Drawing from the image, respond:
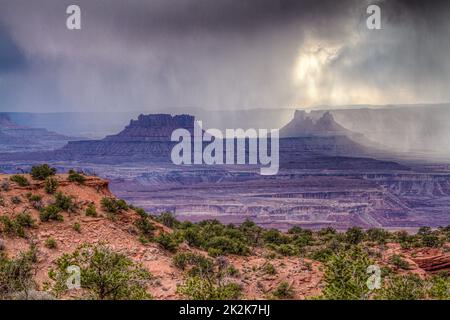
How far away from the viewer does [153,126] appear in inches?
5271

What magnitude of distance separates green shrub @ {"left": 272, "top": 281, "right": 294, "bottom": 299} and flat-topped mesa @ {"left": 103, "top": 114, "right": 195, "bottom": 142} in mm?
109986

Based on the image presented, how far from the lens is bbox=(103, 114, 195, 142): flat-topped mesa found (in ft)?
429

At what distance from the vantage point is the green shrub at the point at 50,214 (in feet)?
81.5

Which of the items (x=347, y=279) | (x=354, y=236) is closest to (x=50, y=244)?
(x=347, y=279)

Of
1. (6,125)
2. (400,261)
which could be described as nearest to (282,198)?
(400,261)

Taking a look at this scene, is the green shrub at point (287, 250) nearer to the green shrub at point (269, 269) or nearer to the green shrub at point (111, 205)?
the green shrub at point (269, 269)

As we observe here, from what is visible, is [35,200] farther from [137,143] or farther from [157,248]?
[137,143]

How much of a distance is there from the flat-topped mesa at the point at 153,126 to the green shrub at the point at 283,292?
361ft

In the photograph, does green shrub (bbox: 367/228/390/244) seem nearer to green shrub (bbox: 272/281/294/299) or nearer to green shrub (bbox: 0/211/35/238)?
green shrub (bbox: 272/281/294/299)

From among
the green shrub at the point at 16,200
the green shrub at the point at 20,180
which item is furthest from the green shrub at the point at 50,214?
the green shrub at the point at 20,180

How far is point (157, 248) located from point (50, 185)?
7.71 metres

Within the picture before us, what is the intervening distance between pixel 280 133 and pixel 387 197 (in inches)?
2454

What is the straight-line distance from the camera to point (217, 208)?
8375cm
